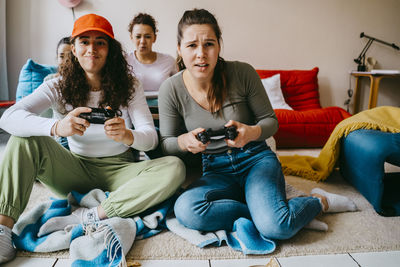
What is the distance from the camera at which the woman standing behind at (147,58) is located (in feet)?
6.73

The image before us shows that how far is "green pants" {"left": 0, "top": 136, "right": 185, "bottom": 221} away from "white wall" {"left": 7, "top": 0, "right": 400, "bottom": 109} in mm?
2021

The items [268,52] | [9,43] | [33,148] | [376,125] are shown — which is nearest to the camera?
[33,148]

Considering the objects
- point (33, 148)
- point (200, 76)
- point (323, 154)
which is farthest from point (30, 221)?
point (323, 154)

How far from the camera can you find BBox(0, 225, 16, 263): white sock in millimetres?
858

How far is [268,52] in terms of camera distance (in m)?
2.99

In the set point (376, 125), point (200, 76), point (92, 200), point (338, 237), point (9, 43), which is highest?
point (9, 43)

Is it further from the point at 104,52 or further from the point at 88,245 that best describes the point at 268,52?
the point at 88,245

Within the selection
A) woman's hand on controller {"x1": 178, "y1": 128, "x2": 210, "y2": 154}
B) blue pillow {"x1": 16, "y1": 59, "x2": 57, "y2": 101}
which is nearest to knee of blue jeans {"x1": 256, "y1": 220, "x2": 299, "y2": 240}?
woman's hand on controller {"x1": 178, "y1": 128, "x2": 210, "y2": 154}

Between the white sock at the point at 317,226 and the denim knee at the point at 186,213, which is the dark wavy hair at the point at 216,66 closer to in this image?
the denim knee at the point at 186,213

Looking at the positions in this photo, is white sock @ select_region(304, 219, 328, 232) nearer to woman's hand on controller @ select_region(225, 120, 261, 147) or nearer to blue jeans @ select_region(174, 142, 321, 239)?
blue jeans @ select_region(174, 142, 321, 239)

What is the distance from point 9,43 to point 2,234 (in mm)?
2623

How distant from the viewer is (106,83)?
1178 millimetres

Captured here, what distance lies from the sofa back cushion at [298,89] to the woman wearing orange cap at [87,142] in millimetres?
1945

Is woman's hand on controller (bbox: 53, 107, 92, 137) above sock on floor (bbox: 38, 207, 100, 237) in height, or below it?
above
